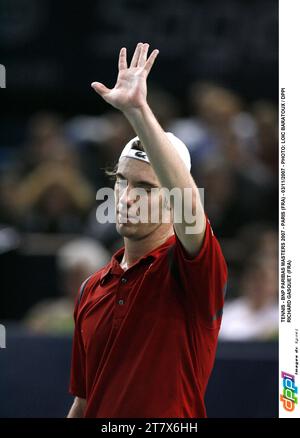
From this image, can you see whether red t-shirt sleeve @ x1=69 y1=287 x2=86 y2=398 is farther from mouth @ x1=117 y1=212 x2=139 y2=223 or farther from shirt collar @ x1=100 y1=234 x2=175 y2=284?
mouth @ x1=117 y1=212 x2=139 y2=223

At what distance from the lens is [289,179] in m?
3.76

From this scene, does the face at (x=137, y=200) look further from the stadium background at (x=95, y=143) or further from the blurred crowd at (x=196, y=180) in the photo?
the blurred crowd at (x=196, y=180)

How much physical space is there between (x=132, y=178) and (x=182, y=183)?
352 mm

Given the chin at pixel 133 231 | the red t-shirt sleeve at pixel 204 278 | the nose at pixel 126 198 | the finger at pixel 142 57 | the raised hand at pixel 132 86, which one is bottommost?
the red t-shirt sleeve at pixel 204 278

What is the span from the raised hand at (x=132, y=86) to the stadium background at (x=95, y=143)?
2624 millimetres

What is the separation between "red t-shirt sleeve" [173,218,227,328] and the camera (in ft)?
9.79

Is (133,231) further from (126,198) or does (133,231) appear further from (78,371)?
(78,371)

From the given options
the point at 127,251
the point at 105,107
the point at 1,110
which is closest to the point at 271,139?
the point at 105,107

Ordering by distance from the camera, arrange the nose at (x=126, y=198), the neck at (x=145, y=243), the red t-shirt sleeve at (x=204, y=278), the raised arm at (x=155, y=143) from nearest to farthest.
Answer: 1. the raised arm at (x=155, y=143)
2. the red t-shirt sleeve at (x=204, y=278)
3. the nose at (x=126, y=198)
4. the neck at (x=145, y=243)

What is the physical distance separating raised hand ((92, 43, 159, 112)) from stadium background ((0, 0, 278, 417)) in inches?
103

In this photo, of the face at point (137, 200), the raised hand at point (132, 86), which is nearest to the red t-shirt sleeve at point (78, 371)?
the face at point (137, 200)

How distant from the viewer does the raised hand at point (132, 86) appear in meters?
2.89

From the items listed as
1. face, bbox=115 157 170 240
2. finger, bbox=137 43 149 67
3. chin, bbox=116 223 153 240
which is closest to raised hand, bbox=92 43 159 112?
finger, bbox=137 43 149 67

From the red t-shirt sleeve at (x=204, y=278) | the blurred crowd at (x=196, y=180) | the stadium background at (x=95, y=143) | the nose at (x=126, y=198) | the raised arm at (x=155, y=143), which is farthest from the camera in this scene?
the blurred crowd at (x=196, y=180)
